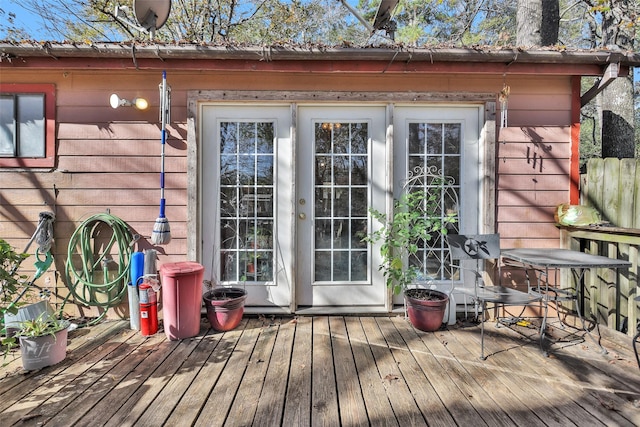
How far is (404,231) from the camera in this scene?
116 inches

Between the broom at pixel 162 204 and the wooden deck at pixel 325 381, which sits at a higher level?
the broom at pixel 162 204

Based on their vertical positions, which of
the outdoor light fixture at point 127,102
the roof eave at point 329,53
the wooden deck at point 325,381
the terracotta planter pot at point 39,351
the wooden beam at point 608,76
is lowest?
the wooden deck at point 325,381

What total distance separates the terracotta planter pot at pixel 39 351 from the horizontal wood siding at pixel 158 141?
40.3 inches

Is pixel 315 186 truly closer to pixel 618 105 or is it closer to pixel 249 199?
pixel 249 199

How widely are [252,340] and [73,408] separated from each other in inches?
46.9

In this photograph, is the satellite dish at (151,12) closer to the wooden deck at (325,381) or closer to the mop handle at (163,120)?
the mop handle at (163,120)

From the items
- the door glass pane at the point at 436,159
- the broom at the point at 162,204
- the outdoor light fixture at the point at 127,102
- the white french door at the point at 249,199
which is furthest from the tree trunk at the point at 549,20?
the outdoor light fixture at the point at 127,102

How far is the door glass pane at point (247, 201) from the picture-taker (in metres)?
3.24

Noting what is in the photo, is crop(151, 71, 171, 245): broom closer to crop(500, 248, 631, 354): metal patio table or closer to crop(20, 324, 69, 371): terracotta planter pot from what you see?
crop(20, 324, 69, 371): terracotta planter pot

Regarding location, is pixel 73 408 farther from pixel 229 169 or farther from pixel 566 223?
pixel 566 223

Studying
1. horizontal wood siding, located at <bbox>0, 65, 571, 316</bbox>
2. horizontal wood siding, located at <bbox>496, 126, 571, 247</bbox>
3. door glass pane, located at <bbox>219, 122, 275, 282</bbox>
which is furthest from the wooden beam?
door glass pane, located at <bbox>219, 122, 275, 282</bbox>

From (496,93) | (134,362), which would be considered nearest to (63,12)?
(134,362)

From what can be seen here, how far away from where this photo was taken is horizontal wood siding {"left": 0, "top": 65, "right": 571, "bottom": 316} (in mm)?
3070

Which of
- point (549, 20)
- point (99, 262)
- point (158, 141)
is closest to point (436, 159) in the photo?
point (158, 141)
